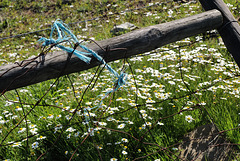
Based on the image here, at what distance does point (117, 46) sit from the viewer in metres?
1.38

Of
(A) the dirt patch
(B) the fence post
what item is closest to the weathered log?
(B) the fence post

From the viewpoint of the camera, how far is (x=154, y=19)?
21.4 feet

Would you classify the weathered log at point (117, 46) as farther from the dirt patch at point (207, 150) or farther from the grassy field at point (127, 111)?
the dirt patch at point (207, 150)

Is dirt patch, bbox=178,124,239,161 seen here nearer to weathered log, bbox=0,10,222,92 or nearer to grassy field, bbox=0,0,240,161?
grassy field, bbox=0,0,240,161

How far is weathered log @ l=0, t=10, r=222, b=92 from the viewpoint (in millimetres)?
1222

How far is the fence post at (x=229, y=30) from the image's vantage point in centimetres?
164

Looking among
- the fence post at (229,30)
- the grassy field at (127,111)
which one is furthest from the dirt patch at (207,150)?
the fence post at (229,30)

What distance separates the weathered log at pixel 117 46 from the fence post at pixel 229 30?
0.05 m

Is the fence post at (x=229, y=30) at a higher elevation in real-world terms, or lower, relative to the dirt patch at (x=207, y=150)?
higher

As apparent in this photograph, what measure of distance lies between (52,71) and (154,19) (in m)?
5.66

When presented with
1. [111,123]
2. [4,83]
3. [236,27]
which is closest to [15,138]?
[111,123]

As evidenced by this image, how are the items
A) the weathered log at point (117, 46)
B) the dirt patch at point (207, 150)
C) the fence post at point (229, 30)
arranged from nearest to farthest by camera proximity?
the weathered log at point (117, 46) < the fence post at point (229, 30) < the dirt patch at point (207, 150)

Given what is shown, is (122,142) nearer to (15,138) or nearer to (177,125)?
(177,125)

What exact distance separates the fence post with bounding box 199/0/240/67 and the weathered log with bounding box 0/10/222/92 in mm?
51
